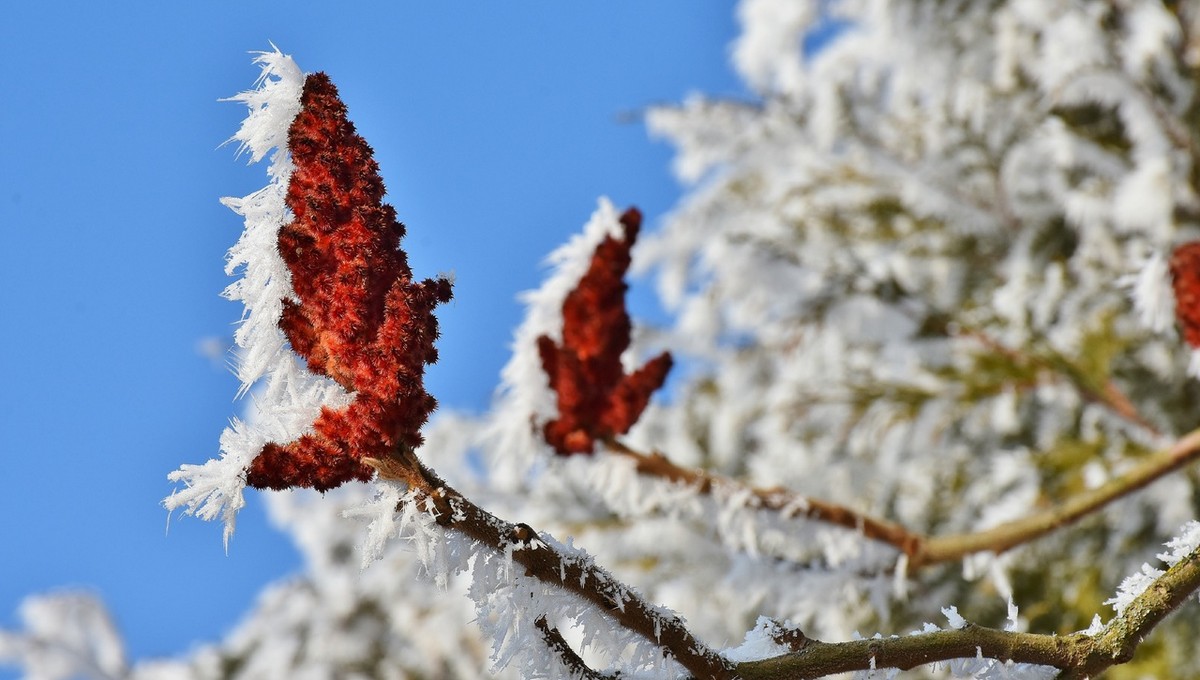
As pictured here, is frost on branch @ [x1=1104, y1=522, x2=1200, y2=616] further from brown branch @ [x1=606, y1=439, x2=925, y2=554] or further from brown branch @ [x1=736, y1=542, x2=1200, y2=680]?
brown branch @ [x1=606, y1=439, x2=925, y2=554]

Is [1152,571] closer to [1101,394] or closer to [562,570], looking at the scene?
[562,570]

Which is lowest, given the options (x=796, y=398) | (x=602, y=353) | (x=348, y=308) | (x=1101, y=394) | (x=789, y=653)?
(x=789, y=653)

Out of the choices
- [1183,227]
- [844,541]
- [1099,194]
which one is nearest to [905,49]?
[1099,194]

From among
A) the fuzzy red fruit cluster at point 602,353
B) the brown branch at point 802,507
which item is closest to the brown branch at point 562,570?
the fuzzy red fruit cluster at point 602,353

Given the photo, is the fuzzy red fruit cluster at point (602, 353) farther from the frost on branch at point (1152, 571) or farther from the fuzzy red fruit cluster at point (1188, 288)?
the fuzzy red fruit cluster at point (1188, 288)

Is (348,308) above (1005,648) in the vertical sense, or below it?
above

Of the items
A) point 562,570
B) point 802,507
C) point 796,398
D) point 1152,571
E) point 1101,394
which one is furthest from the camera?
point 796,398

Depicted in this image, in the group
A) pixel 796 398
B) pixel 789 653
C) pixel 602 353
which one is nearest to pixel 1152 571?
pixel 789 653
